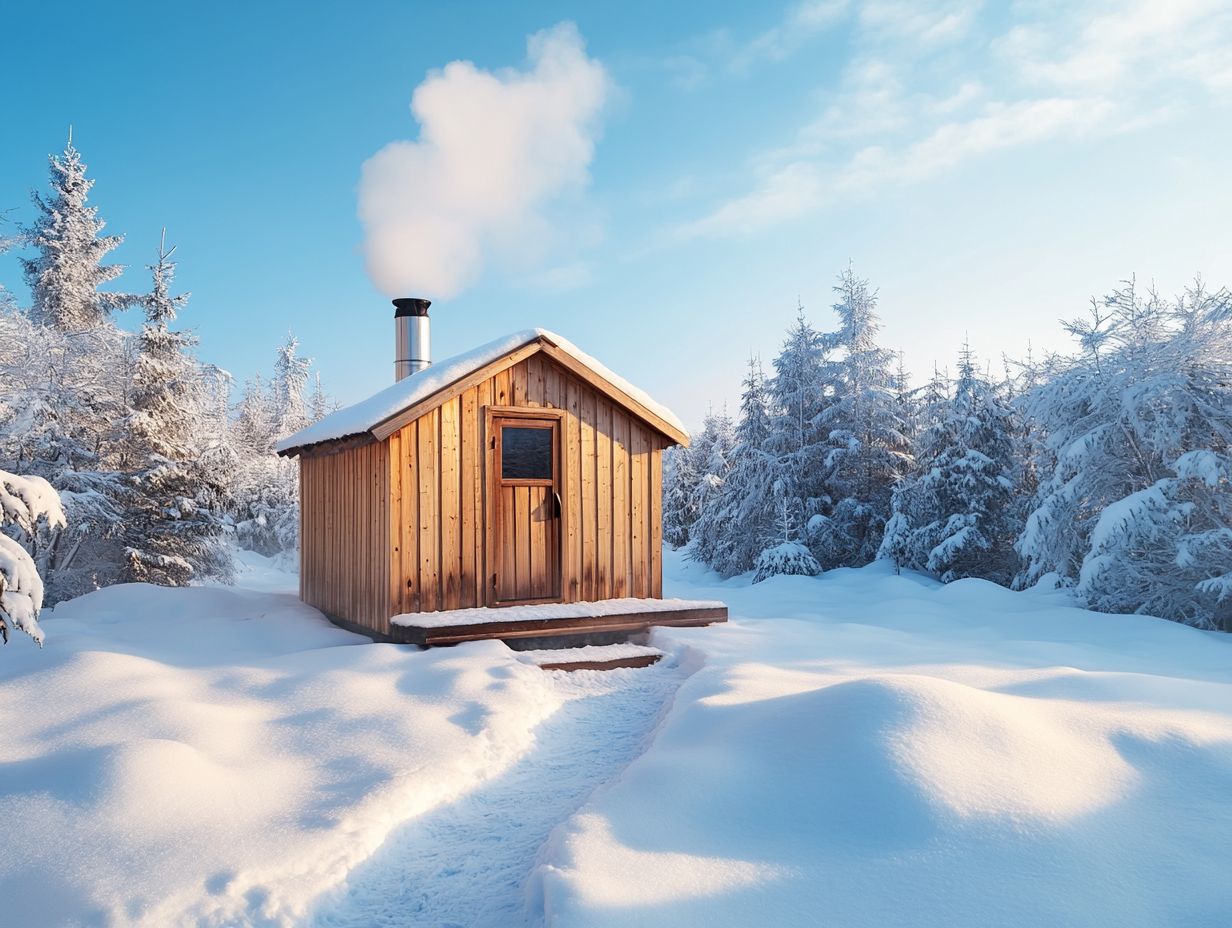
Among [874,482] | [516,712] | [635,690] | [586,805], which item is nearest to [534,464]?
[635,690]

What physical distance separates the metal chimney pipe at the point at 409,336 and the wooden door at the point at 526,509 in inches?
171

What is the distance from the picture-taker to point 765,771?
4.18m

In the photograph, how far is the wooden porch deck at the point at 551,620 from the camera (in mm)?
7844

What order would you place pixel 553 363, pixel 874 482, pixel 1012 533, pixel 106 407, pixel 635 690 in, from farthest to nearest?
1. pixel 874 482
2. pixel 1012 533
3. pixel 106 407
4. pixel 553 363
5. pixel 635 690

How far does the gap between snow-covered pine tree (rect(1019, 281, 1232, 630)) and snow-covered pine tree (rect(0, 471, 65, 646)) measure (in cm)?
1176

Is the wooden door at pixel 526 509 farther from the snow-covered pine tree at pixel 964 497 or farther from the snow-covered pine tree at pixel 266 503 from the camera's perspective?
the snow-covered pine tree at pixel 266 503

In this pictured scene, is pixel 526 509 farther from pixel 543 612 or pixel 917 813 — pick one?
pixel 917 813

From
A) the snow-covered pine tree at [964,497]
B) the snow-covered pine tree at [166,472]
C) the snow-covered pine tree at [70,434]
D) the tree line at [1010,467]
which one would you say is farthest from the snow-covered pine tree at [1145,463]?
the snow-covered pine tree at [70,434]

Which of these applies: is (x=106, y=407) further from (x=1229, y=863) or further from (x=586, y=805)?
(x=1229, y=863)

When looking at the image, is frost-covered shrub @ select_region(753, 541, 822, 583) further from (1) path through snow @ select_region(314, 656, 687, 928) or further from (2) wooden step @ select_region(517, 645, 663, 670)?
(1) path through snow @ select_region(314, 656, 687, 928)

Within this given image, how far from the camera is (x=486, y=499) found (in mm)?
8969

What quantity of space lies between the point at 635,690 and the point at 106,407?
12026 millimetres

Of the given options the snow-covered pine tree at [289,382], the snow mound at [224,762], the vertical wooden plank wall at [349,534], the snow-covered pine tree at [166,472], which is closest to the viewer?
the snow mound at [224,762]

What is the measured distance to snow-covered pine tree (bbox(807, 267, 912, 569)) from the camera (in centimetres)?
1773
